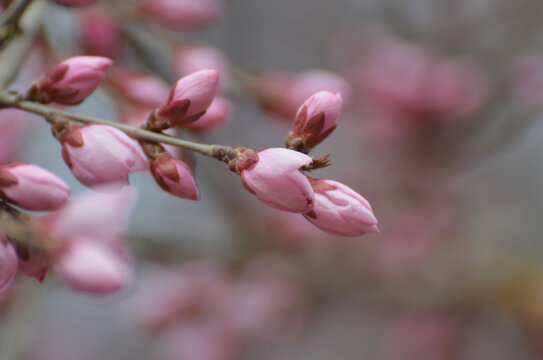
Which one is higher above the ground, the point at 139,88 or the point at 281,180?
the point at 281,180

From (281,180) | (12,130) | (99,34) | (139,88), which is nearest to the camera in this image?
(281,180)

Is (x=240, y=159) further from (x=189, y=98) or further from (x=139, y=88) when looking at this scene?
(x=139, y=88)

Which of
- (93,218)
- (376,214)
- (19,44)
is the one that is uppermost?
(19,44)

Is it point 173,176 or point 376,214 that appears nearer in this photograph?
point 173,176

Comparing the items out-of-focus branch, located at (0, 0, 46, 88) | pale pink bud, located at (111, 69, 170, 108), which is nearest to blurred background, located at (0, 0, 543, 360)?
pale pink bud, located at (111, 69, 170, 108)

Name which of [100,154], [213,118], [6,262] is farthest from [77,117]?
[213,118]

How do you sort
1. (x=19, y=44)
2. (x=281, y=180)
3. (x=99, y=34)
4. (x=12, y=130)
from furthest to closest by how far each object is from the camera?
(x=12, y=130)
(x=99, y=34)
(x=19, y=44)
(x=281, y=180)

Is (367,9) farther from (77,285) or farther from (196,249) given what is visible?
(77,285)
